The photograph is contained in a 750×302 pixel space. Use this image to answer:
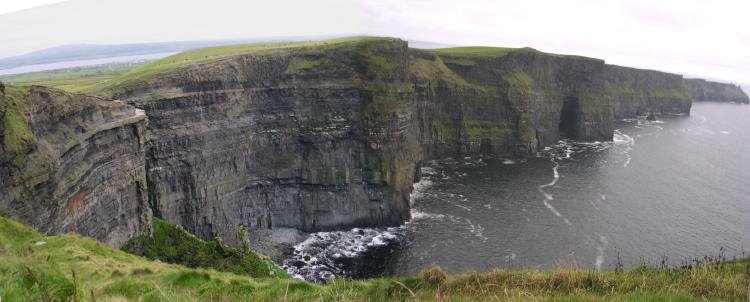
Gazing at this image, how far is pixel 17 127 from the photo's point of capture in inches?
1174

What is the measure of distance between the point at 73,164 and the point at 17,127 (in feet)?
23.6

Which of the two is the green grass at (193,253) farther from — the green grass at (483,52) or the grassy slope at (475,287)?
the green grass at (483,52)

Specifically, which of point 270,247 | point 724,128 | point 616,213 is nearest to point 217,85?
point 270,247

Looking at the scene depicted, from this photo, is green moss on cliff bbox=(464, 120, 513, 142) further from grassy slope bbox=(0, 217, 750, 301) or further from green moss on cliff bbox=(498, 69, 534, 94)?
grassy slope bbox=(0, 217, 750, 301)

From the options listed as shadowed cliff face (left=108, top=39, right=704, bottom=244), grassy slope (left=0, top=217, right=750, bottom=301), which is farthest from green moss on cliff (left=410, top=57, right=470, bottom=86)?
grassy slope (left=0, top=217, right=750, bottom=301)

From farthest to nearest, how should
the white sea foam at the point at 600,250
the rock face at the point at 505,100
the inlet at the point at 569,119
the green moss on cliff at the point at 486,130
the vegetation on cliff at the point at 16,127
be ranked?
the inlet at the point at 569,119 → the green moss on cliff at the point at 486,130 → the rock face at the point at 505,100 → the white sea foam at the point at 600,250 → the vegetation on cliff at the point at 16,127

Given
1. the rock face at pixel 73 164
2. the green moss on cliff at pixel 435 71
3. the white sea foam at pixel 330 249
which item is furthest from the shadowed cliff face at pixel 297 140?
the green moss on cliff at pixel 435 71

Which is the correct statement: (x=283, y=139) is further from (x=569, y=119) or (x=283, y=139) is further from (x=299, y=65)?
(x=569, y=119)

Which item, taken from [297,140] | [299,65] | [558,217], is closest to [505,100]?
[558,217]

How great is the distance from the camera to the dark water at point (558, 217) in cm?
5938

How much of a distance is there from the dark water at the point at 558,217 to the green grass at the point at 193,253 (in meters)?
12.6

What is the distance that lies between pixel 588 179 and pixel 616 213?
2006 centimetres

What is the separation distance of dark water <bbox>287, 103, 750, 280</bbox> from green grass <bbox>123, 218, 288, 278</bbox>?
12.6 meters

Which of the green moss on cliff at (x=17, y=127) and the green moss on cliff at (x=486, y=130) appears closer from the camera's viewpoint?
the green moss on cliff at (x=17, y=127)
